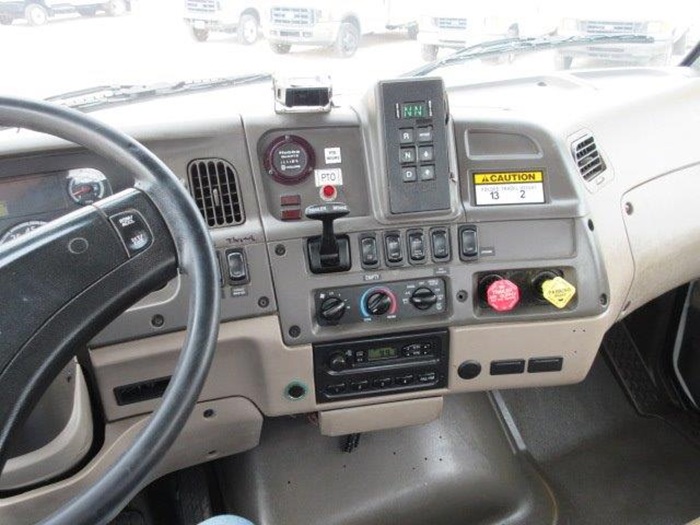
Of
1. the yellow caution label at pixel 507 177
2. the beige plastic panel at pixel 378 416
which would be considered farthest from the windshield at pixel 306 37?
the beige plastic panel at pixel 378 416

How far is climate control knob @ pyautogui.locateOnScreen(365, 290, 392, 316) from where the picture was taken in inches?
50.5

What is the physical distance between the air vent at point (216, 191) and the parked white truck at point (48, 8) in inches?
25.6

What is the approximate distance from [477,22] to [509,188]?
77 cm

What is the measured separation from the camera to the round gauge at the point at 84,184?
1133 mm

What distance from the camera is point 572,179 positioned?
134 centimetres

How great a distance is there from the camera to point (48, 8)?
60.9 inches

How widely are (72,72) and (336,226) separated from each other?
2.41 ft

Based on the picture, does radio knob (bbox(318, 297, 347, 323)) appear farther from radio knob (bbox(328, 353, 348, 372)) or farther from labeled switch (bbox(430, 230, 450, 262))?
labeled switch (bbox(430, 230, 450, 262))

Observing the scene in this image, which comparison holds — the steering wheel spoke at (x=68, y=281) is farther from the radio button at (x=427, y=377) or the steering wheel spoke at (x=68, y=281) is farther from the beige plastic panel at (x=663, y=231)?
the beige plastic panel at (x=663, y=231)

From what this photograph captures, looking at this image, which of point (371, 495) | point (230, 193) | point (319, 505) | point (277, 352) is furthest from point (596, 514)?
point (230, 193)

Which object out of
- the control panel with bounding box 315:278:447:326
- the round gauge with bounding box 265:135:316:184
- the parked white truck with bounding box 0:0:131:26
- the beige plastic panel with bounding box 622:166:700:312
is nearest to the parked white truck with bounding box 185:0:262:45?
the parked white truck with bounding box 0:0:131:26

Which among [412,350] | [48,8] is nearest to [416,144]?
[412,350]

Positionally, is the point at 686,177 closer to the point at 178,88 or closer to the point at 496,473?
the point at 496,473

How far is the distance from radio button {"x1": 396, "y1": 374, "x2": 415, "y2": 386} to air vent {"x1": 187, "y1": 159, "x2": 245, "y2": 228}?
1.51 ft
